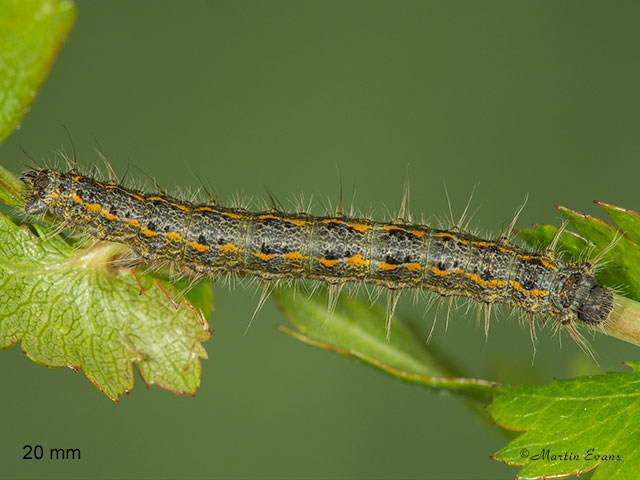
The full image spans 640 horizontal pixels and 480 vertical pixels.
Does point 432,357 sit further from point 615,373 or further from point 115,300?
point 115,300

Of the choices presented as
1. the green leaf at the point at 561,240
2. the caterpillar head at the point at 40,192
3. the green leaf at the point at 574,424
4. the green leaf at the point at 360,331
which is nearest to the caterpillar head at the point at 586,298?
the green leaf at the point at 561,240

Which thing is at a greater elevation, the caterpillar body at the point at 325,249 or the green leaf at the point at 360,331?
the caterpillar body at the point at 325,249

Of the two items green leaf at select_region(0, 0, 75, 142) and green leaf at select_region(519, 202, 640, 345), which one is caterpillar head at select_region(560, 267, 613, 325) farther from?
green leaf at select_region(0, 0, 75, 142)

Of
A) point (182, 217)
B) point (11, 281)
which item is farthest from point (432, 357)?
point (11, 281)

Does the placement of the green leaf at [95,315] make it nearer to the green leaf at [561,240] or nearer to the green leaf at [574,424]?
the green leaf at [574,424]

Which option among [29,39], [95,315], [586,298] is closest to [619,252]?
[586,298]

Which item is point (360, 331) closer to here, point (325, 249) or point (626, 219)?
point (325, 249)
